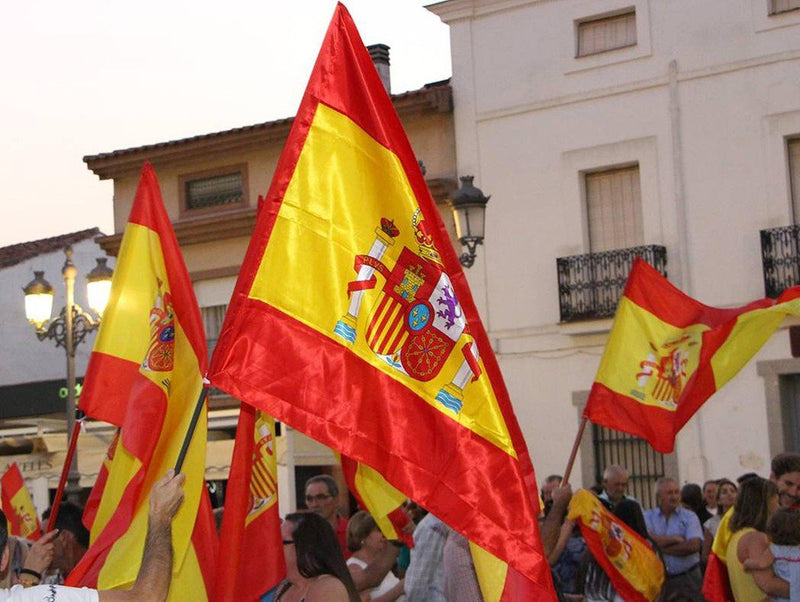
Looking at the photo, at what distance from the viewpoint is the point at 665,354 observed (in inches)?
391

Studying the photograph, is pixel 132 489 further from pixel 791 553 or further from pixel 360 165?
pixel 791 553

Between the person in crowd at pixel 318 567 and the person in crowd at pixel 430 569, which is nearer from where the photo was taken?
the person in crowd at pixel 318 567

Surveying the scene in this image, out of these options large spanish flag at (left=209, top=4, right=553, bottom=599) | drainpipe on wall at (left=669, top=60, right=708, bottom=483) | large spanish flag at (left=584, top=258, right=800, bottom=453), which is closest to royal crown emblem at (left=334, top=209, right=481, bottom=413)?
large spanish flag at (left=209, top=4, right=553, bottom=599)

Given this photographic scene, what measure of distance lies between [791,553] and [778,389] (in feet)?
34.8

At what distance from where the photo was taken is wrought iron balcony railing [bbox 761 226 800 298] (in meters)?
17.1

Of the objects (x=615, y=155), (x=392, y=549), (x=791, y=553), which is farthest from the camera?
(x=615, y=155)

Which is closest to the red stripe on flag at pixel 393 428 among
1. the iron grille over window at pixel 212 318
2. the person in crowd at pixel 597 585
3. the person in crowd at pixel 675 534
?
the person in crowd at pixel 597 585

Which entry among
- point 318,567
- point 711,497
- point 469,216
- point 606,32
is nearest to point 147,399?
point 318,567

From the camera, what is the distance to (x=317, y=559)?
5.81 m

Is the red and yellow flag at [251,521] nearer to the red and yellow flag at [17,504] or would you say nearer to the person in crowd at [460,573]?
the person in crowd at [460,573]

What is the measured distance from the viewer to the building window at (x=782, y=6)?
17.7 metres

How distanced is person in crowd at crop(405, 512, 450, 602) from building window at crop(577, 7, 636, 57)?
12547 mm

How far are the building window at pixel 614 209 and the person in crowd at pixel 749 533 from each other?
11.2m

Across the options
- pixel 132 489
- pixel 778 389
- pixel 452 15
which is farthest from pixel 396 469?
pixel 452 15
